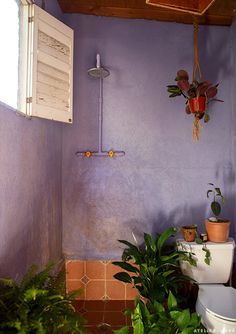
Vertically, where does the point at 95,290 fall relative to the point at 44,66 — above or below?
below

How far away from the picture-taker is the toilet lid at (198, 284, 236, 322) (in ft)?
4.76

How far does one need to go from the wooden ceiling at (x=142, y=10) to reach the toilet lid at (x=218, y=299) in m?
2.23

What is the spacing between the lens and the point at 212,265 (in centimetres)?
181

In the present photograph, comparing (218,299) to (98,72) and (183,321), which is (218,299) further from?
(98,72)

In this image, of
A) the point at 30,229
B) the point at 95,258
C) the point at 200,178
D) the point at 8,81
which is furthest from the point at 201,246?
the point at 8,81

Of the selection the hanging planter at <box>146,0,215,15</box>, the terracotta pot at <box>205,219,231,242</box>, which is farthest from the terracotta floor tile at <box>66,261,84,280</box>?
the hanging planter at <box>146,0,215,15</box>

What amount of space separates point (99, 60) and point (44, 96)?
2.72 ft

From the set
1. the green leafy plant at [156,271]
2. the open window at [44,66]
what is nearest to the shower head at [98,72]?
the open window at [44,66]

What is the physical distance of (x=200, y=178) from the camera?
223 cm

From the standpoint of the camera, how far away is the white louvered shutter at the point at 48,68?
1431mm

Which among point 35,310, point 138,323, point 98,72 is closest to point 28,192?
point 35,310

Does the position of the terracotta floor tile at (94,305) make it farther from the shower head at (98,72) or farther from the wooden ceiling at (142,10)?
the wooden ceiling at (142,10)

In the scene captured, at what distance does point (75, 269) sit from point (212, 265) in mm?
1148

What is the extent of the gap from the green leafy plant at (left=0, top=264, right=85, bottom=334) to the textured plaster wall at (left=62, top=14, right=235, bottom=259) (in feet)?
4.00
